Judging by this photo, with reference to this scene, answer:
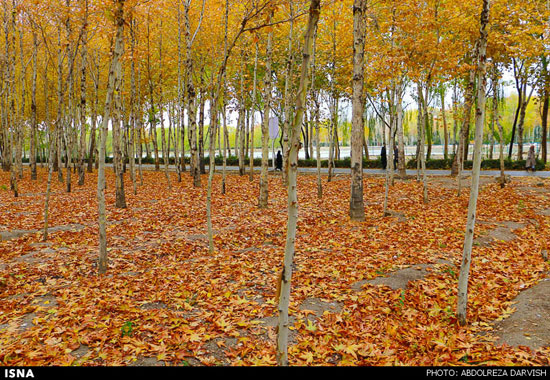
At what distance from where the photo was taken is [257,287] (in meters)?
5.95

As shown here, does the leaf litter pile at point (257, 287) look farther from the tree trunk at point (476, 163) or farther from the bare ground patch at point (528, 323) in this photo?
the tree trunk at point (476, 163)

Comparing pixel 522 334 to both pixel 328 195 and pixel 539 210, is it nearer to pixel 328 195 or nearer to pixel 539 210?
pixel 539 210

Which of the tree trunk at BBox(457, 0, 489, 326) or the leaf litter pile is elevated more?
the tree trunk at BBox(457, 0, 489, 326)

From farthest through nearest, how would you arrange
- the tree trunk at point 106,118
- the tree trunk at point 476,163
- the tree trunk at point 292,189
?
1. the tree trunk at point 106,118
2. the tree trunk at point 476,163
3. the tree trunk at point 292,189

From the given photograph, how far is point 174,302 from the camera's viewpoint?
17.3 feet

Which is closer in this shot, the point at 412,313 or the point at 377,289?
the point at 412,313

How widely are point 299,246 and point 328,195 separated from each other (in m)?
7.30

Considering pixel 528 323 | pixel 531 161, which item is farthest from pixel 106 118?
pixel 531 161

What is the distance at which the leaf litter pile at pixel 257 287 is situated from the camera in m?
3.92

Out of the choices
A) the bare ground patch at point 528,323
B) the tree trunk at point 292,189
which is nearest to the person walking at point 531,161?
the bare ground patch at point 528,323

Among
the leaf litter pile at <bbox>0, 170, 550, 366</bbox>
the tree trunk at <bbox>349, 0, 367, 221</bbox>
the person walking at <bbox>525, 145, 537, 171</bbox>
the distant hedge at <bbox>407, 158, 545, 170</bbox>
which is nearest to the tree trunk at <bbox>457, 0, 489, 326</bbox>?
the leaf litter pile at <bbox>0, 170, 550, 366</bbox>

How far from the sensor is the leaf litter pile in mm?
3920

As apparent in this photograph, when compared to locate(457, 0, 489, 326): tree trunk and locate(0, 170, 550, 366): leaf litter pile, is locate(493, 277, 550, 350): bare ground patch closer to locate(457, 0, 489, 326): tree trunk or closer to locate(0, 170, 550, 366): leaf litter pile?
locate(0, 170, 550, 366): leaf litter pile

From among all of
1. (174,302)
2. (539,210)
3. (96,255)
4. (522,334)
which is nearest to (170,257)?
(96,255)
